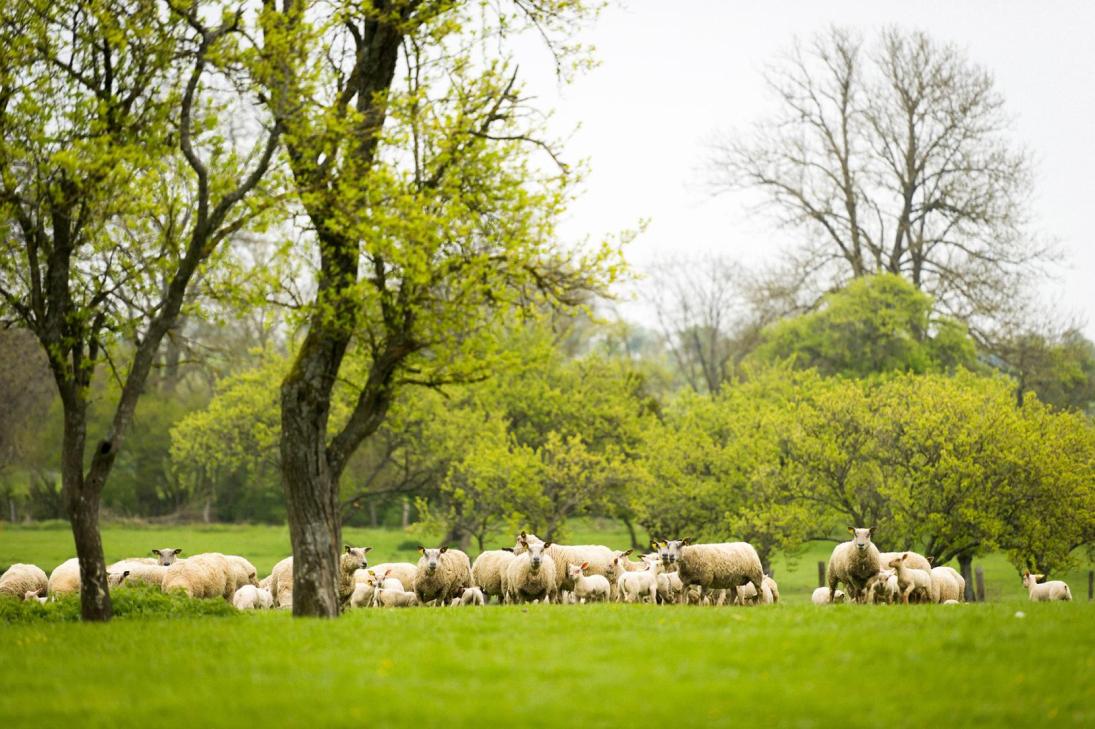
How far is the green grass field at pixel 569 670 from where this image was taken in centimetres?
1015

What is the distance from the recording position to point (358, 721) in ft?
32.5

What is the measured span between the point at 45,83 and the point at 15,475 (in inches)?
2366

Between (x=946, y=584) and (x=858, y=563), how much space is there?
5.33 m

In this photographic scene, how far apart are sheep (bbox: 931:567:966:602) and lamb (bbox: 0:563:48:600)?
20358 mm

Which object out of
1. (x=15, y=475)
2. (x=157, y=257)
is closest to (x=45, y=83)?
(x=157, y=257)

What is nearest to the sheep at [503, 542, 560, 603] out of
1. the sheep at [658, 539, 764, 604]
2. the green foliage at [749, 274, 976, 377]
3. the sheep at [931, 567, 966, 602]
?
the sheep at [658, 539, 764, 604]

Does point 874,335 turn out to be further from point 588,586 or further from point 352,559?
point 352,559

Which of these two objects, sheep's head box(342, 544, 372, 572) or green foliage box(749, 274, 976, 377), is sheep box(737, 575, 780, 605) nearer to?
sheep's head box(342, 544, 372, 572)

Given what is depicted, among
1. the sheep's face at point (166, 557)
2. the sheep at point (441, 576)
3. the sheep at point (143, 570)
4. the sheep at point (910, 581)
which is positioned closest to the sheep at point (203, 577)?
the sheep at point (143, 570)

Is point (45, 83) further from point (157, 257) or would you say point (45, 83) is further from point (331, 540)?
point (331, 540)

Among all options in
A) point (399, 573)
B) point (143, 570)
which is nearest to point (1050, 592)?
point (399, 573)

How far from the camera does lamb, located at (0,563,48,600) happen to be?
28766 millimetres

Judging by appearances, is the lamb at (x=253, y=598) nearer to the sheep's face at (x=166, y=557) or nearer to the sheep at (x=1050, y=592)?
the sheep's face at (x=166, y=557)

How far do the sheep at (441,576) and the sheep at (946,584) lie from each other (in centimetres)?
1102
